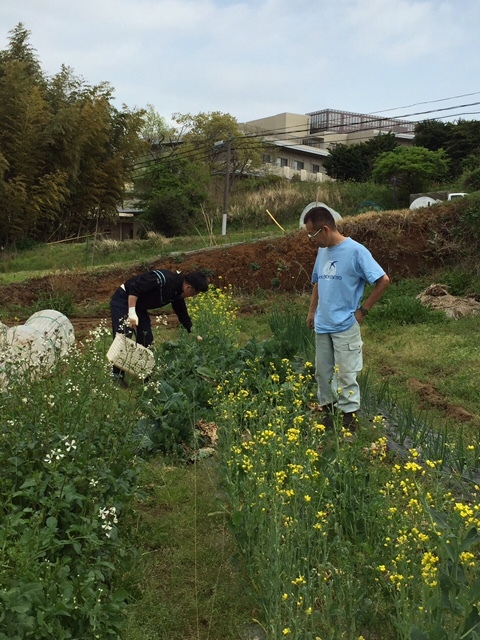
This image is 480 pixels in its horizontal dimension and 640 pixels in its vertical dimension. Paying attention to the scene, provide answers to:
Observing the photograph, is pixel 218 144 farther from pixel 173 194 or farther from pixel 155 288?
pixel 155 288

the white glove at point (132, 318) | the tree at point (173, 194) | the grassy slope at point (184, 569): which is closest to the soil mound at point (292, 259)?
the white glove at point (132, 318)

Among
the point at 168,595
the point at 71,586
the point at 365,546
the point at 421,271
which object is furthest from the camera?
the point at 421,271

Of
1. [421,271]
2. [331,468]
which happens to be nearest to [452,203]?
[421,271]

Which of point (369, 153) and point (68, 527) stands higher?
point (369, 153)

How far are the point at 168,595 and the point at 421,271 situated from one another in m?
11.5

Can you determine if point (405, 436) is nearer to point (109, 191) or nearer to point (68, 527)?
point (68, 527)

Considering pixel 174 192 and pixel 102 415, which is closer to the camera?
pixel 102 415

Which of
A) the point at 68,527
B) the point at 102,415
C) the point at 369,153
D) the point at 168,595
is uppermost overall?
the point at 369,153

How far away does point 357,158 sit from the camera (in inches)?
1474

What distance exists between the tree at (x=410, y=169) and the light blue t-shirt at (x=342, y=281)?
22.4 metres

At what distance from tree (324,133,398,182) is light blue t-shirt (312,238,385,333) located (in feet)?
111

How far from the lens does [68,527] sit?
260cm

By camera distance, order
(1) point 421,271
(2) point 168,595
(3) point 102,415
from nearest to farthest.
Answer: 1. (2) point 168,595
2. (3) point 102,415
3. (1) point 421,271

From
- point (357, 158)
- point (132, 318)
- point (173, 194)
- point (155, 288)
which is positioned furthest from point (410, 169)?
point (132, 318)
